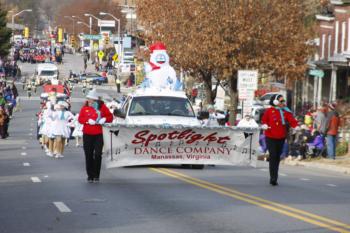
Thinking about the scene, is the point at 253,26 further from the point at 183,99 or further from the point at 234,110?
the point at 183,99

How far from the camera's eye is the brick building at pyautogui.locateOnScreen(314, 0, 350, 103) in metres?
52.3

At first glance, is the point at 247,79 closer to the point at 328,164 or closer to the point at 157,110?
the point at 328,164

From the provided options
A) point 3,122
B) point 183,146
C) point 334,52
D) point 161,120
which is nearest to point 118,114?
point 161,120

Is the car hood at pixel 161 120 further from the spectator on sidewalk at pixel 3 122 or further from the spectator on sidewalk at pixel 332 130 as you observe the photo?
the spectator on sidewalk at pixel 3 122

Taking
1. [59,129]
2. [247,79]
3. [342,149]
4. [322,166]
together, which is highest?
[247,79]

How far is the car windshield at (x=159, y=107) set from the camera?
1062 inches

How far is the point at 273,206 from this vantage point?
54.7 feet

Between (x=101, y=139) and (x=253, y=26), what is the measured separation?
28690 millimetres

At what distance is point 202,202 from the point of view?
56.6 ft

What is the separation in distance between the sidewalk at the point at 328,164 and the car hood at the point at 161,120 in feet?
16.5

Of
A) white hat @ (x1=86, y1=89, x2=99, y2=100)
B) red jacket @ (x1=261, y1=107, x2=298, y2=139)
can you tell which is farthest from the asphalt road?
white hat @ (x1=86, y1=89, x2=99, y2=100)

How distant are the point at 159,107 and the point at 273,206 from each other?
10.7m

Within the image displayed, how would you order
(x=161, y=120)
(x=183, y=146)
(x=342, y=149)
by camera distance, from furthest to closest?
(x=342, y=149) → (x=161, y=120) → (x=183, y=146)

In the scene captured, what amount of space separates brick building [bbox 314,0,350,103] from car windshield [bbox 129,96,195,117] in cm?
2376
